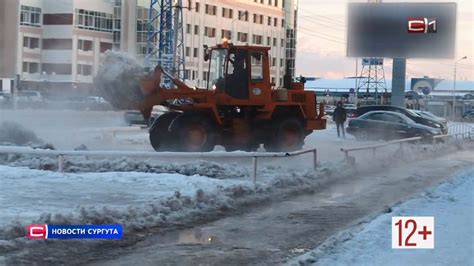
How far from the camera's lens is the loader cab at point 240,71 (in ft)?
64.5

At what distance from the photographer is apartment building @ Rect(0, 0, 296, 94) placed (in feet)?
84.3

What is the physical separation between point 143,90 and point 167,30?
18.7 m

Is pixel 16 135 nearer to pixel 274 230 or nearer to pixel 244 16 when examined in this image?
pixel 274 230

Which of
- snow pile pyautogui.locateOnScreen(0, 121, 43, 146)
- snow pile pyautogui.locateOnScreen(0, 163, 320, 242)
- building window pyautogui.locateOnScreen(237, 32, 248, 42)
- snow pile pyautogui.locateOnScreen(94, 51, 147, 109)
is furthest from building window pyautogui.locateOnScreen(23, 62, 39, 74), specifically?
snow pile pyautogui.locateOnScreen(0, 163, 320, 242)

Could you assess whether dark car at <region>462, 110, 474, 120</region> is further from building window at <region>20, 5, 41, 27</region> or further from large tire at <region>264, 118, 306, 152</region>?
large tire at <region>264, 118, 306, 152</region>

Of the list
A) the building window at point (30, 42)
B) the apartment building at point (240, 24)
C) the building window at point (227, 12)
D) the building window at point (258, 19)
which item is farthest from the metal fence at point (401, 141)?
the building window at point (30, 42)

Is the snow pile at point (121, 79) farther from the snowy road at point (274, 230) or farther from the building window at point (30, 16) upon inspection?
the building window at point (30, 16)

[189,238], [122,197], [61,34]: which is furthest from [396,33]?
[61,34]

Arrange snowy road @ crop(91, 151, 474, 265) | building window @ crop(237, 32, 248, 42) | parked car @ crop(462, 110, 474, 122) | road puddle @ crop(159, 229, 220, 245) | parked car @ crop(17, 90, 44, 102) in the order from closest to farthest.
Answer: snowy road @ crop(91, 151, 474, 265) < road puddle @ crop(159, 229, 220, 245) < building window @ crop(237, 32, 248, 42) < parked car @ crop(17, 90, 44, 102) < parked car @ crop(462, 110, 474, 122)

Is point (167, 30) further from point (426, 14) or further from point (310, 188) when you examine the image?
point (426, 14)

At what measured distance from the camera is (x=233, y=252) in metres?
8.73

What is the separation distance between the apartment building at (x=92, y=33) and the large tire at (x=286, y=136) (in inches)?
67.2

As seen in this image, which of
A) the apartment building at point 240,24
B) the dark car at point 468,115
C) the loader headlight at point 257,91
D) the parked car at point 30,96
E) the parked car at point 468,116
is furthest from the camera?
the dark car at point 468,115

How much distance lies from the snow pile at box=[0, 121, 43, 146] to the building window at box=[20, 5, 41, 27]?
601 cm
